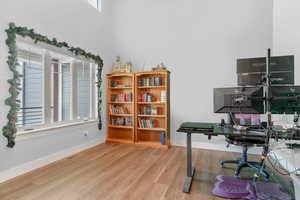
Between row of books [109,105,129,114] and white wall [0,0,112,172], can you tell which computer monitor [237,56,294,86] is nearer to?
row of books [109,105,129,114]

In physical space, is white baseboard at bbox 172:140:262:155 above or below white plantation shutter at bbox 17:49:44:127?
below

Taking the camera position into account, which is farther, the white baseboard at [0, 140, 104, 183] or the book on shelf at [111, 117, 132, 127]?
the book on shelf at [111, 117, 132, 127]

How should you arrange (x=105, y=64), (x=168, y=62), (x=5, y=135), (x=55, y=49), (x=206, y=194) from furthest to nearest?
(x=105, y=64) → (x=168, y=62) → (x=55, y=49) → (x=5, y=135) → (x=206, y=194)

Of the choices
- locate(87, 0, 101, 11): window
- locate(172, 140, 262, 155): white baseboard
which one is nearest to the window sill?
locate(172, 140, 262, 155): white baseboard

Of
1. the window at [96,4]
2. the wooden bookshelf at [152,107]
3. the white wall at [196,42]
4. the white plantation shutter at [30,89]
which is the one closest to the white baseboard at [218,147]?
the white wall at [196,42]

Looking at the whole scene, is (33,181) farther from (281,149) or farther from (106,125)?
(281,149)

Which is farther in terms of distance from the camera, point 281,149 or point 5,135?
point 5,135

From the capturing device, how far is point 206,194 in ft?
6.14

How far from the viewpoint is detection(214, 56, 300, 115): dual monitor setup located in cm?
179

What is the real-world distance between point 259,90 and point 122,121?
3114 mm

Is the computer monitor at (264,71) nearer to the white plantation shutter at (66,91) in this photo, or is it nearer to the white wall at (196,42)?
the white wall at (196,42)

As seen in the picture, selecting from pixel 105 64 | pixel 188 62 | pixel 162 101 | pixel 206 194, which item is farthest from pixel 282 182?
pixel 105 64

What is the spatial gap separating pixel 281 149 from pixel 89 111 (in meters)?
3.62

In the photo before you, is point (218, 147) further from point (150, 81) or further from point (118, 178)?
point (118, 178)
